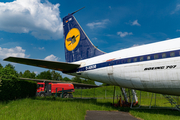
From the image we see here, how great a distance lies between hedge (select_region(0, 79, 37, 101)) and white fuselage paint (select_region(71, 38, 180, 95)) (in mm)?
9731

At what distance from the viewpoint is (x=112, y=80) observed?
43.4 ft

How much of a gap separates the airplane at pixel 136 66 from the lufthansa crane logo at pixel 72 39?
7.49ft

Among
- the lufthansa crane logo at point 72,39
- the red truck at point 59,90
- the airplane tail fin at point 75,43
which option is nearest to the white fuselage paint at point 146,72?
the airplane tail fin at point 75,43

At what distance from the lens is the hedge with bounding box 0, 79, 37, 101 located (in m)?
14.0

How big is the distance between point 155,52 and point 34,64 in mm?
12274

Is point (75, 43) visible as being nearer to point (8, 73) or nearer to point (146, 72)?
point (8, 73)

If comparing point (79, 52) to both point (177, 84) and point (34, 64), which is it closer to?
point (34, 64)

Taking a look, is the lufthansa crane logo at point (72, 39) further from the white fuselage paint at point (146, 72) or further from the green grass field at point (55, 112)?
the green grass field at point (55, 112)

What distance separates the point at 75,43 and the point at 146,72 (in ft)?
37.3

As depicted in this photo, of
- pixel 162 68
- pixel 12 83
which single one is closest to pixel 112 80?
pixel 162 68

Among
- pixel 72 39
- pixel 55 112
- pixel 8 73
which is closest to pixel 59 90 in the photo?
pixel 72 39

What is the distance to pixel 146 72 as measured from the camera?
10.9m

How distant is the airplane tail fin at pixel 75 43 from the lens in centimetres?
1741

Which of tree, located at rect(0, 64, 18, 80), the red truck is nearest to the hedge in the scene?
tree, located at rect(0, 64, 18, 80)
